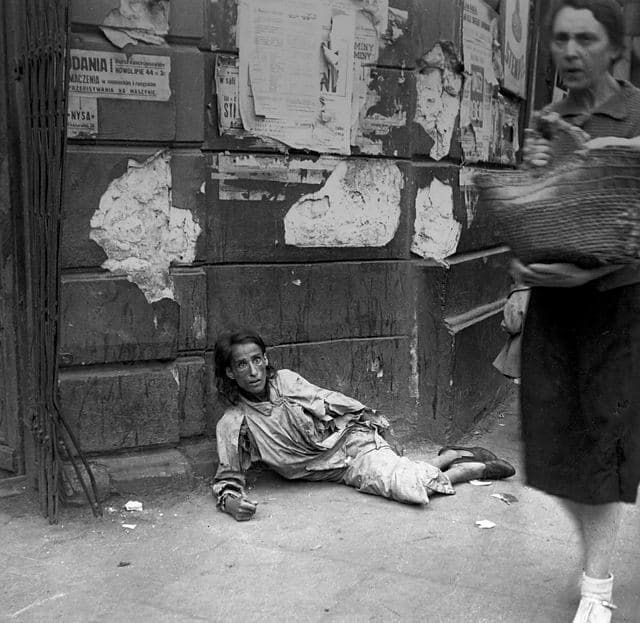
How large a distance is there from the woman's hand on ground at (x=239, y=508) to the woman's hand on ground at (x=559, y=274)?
1.74 meters

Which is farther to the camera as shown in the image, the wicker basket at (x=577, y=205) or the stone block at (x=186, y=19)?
the stone block at (x=186, y=19)

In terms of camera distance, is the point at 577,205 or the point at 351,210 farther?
the point at 351,210

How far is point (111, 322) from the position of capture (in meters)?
3.81

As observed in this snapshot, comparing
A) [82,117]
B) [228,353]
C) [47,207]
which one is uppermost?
[82,117]

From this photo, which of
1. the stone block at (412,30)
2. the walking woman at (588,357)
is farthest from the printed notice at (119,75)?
the walking woman at (588,357)

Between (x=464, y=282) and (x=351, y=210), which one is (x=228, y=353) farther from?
(x=464, y=282)

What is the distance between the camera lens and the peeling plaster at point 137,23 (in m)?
3.66

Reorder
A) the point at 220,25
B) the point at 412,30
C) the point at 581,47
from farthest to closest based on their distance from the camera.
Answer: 1. the point at 412,30
2. the point at 220,25
3. the point at 581,47

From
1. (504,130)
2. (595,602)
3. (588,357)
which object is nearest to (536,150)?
(588,357)

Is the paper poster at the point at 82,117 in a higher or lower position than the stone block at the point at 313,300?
higher

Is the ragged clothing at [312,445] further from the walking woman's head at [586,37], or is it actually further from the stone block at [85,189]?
the walking woman's head at [586,37]

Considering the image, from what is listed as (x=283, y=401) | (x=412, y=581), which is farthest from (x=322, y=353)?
(x=412, y=581)

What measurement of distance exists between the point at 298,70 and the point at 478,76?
1.23m

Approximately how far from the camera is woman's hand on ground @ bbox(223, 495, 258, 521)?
3.60 metres
